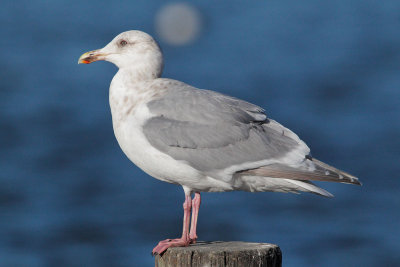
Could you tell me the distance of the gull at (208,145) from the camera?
5.21m

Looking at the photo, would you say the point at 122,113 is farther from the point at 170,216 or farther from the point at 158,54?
the point at 170,216

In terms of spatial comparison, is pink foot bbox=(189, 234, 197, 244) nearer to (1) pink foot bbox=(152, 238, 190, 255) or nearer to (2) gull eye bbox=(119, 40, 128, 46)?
(1) pink foot bbox=(152, 238, 190, 255)

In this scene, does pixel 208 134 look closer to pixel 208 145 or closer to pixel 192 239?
pixel 208 145

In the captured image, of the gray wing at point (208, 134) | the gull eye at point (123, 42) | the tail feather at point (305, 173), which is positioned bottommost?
the tail feather at point (305, 173)

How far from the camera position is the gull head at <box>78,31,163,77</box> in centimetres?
581

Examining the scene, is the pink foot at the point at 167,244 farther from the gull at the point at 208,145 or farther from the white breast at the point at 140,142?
the white breast at the point at 140,142

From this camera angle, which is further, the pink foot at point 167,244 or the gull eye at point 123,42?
the gull eye at point 123,42

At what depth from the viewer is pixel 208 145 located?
17.5ft

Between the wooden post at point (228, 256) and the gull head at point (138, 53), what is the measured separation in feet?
5.35

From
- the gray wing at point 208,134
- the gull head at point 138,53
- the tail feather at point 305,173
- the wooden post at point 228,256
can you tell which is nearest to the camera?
the wooden post at point 228,256

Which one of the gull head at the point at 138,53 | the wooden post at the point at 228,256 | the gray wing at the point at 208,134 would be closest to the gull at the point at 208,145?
the gray wing at the point at 208,134

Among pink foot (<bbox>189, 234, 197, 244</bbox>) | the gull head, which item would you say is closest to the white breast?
the gull head

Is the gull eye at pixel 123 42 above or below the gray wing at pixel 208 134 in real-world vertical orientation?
above

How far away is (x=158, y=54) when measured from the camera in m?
5.83
